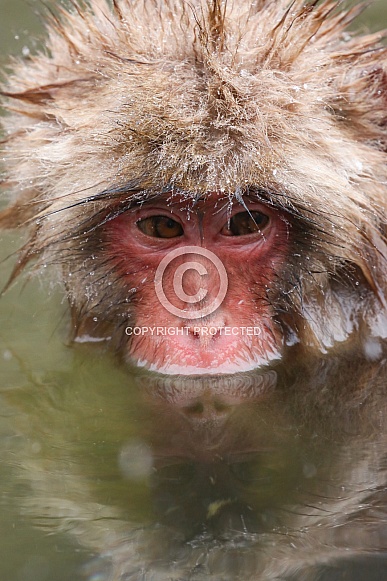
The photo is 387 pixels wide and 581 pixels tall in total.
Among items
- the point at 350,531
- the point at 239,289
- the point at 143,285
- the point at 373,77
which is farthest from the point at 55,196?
the point at 350,531

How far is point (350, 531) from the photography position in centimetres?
239

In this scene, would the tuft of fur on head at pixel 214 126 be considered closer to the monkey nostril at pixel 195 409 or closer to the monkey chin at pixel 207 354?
the monkey chin at pixel 207 354

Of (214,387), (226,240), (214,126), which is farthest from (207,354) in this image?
(214,126)

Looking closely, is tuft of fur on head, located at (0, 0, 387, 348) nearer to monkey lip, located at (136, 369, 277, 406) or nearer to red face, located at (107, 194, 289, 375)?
red face, located at (107, 194, 289, 375)

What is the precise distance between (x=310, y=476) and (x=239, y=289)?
0.75 meters

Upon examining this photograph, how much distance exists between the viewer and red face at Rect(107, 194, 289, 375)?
3.04 meters

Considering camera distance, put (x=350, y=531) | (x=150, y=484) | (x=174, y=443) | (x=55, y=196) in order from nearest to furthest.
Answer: (x=350, y=531), (x=150, y=484), (x=174, y=443), (x=55, y=196)

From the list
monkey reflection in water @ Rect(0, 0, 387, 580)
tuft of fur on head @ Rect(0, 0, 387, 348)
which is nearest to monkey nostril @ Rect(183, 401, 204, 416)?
monkey reflection in water @ Rect(0, 0, 387, 580)

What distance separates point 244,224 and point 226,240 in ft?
0.30

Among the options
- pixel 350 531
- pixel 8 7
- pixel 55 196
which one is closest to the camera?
pixel 350 531

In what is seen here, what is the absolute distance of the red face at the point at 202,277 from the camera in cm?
304

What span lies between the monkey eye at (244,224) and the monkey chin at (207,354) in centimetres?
41

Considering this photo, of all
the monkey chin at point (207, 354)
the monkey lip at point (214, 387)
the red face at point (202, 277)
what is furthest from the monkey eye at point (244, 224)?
the monkey lip at point (214, 387)

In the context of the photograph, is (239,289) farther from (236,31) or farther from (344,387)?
(236,31)
